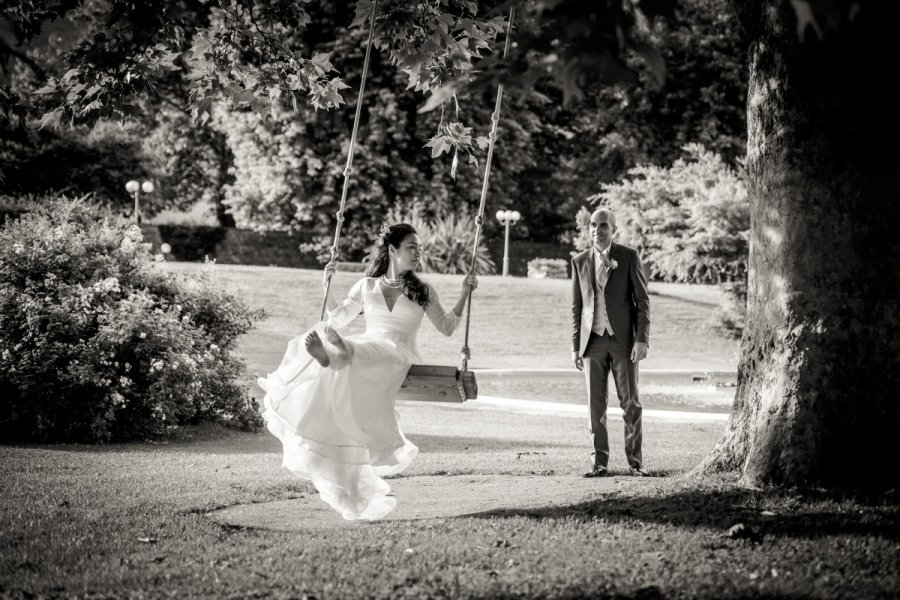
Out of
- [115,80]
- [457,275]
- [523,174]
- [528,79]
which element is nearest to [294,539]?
[528,79]

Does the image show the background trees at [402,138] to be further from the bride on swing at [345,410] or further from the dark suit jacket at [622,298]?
the bride on swing at [345,410]

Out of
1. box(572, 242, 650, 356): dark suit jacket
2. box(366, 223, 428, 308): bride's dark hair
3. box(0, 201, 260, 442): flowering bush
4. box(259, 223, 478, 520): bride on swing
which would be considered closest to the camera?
box(259, 223, 478, 520): bride on swing

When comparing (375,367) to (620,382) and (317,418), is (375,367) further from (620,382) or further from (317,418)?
(620,382)

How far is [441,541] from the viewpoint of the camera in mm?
5906

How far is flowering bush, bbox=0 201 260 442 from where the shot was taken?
11461mm

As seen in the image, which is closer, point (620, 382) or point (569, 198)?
point (620, 382)

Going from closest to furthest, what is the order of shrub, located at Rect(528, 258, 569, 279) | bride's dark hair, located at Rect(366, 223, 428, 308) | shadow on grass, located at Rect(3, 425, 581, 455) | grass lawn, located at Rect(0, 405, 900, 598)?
grass lawn, located at Rect(0, 405, 900, 598)
bride's dark hair, located at Rect(366, 223, 428, 308)
shadow on grass, located at Rect(3, 425, 581, 455)
shrub, located at Rect(528, 258, 569, 279)

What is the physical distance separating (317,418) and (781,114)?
3.84m

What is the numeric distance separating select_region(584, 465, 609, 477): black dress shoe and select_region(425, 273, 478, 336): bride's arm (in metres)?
1.92

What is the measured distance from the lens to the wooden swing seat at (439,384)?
7195mm

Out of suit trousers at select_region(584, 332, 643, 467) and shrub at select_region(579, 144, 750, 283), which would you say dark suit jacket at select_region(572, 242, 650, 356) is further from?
shrub at select_region(579, 144, 750, 283)

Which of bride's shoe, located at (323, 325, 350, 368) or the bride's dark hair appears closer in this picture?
bride's shoe, located at (323, 325, 350, 368)

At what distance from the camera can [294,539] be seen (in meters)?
6.16

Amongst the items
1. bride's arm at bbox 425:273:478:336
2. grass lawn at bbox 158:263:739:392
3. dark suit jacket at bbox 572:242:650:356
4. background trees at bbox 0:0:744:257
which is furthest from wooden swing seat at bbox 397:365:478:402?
grass lawn at bbox 158:263:739:392
